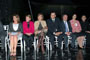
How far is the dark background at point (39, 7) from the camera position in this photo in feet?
37.0

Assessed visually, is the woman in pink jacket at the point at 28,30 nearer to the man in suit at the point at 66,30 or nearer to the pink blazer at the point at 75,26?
the man in suit at the point at 66,30

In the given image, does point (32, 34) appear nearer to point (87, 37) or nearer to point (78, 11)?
point (87, 37)

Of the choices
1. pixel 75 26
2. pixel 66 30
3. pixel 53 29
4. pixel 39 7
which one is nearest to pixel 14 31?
pixel 53 29

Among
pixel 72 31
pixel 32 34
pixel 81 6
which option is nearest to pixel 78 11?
pixel 81 6

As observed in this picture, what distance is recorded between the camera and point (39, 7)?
1145cm

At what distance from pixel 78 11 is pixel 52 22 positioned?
2.60 m

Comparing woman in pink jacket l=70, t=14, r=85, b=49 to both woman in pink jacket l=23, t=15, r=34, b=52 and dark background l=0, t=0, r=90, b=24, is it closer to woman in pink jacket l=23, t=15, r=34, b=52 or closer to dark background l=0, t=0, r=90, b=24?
woman in pink jacket l=23, t=15, r=34, b=52

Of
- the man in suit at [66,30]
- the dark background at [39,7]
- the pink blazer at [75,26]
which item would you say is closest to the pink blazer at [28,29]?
the man in suit at [66,30]

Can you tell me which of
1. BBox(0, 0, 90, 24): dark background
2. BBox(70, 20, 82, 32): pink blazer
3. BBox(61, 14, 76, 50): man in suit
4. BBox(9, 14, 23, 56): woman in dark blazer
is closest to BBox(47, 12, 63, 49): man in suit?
BBox(61, 14, 76, 50): man in suit

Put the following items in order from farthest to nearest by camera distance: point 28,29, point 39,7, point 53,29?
point 39,7 → point 53,29 → point 28,29

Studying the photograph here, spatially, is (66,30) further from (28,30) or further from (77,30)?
(28,30)

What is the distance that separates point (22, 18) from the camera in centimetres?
1129

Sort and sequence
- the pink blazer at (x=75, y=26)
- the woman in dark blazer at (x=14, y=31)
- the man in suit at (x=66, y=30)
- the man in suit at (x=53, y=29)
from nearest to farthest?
the woman in dark blazer at (x=14, y=31) < the man in suit at (x=53, y=29) < the man in suit at (x=66, y=30) < the pink blazer at (x=75, y=26)

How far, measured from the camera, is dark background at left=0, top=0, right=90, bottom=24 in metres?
11.3
